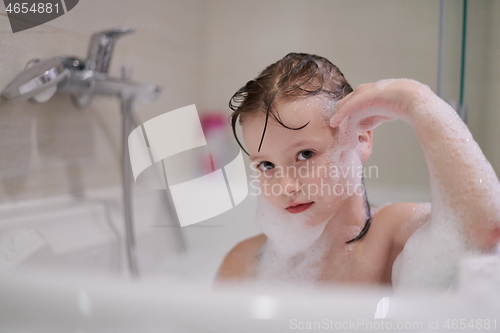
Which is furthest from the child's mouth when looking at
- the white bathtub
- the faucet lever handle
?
the faucet lever handle

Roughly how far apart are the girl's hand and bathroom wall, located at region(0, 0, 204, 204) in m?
0.53

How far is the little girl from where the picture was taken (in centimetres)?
48

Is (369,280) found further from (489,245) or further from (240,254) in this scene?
(240,254)

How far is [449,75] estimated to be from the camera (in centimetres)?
103

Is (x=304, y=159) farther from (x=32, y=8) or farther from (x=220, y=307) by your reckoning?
(x=32, y=8)

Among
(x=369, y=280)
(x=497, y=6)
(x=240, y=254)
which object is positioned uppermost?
(x=497, y=6)

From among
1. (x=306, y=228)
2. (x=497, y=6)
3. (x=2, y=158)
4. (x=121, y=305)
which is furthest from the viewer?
(x=497, y=6)

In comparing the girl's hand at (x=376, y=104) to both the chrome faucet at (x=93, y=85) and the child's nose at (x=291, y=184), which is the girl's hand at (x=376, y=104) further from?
the chrome faucet at (x=93, y=85)

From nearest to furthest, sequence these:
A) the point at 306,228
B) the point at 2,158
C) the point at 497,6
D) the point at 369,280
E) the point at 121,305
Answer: the point at 121,305
the point at 369,280
the point at 306,228
the point at 2,158
the point at 497,6

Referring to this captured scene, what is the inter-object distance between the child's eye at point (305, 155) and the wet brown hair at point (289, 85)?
0.14 feet

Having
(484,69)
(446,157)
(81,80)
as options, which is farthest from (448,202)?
(81,80)

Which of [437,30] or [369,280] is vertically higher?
[437,30]

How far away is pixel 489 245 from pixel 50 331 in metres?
0.52

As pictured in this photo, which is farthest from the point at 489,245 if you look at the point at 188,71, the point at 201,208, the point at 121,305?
the point at 188,71
